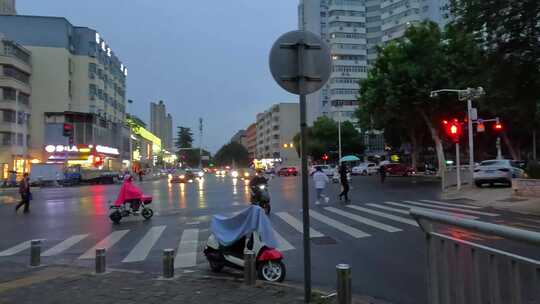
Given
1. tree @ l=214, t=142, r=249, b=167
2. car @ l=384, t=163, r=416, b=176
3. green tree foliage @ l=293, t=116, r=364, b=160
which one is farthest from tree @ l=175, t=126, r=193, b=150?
car @ l=384, t=163, r=416, b=176

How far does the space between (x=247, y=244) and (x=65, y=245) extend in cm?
629

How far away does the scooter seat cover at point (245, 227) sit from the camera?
309 inches

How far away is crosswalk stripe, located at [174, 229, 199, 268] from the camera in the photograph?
942cm

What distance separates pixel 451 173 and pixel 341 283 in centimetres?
2630

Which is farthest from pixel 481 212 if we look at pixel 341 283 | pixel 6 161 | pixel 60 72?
pixel 60 72

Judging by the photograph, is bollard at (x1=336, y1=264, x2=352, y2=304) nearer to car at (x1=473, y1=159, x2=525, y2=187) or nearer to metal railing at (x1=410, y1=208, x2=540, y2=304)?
metal railing at (x1=410, y1=208, x2=540, y2=304)

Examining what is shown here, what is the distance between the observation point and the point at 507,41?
15695mm

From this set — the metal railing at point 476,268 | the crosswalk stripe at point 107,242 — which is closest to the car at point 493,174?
the crosswalk stripe at point 107,242

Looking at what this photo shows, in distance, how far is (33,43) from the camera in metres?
76.2

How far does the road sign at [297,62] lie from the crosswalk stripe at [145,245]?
5.63 metres

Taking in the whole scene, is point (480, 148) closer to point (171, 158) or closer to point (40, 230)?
point (40, 230)

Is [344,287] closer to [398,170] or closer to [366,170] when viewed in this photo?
[398,170]

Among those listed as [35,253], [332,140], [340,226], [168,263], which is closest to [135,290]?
[168,263]

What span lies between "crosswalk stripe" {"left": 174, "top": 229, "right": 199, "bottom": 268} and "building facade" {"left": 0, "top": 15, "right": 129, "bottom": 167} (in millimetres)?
67750
